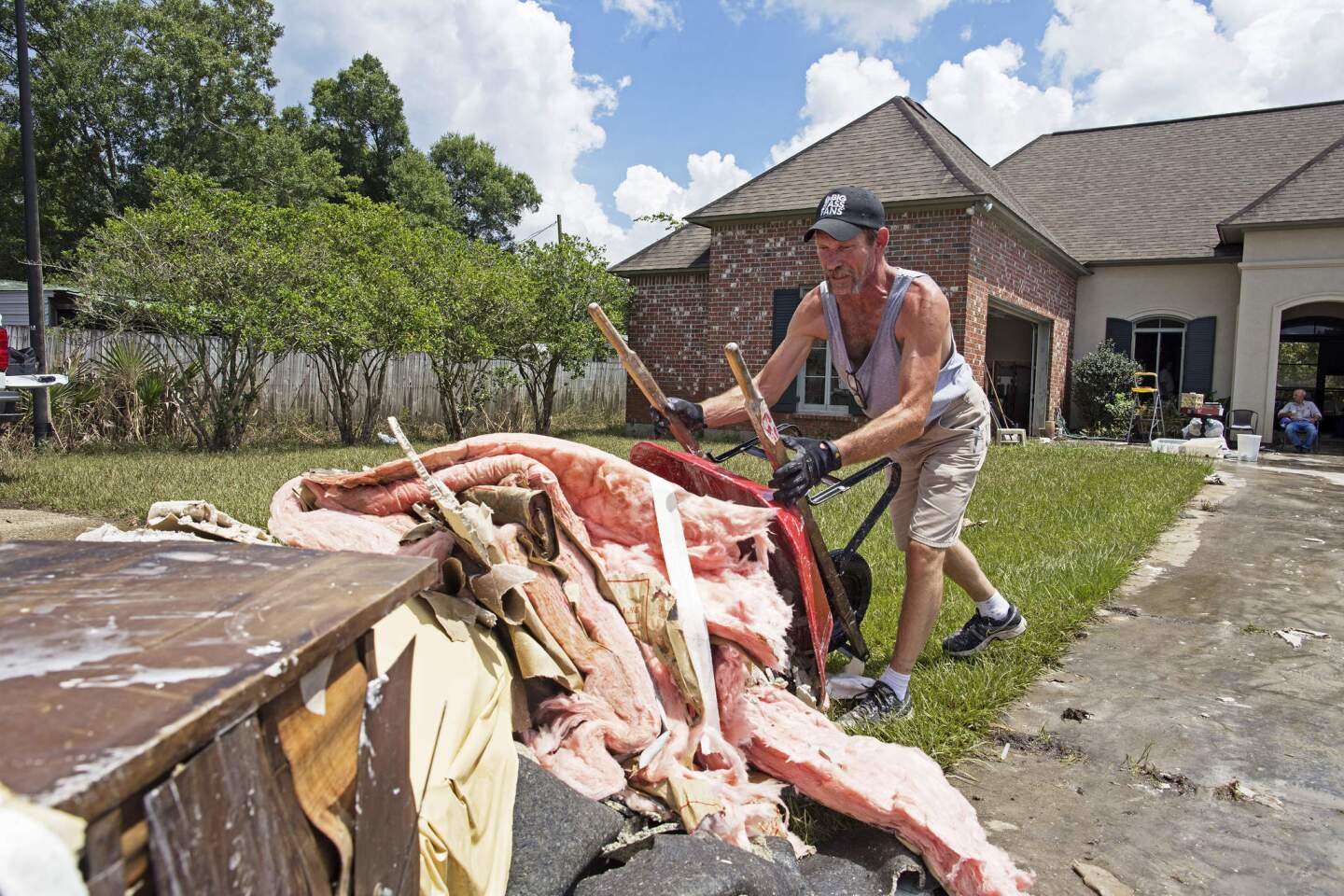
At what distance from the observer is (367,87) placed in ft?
119

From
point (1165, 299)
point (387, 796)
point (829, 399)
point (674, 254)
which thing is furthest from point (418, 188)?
point (387, 796)

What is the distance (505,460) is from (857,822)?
1.38 m

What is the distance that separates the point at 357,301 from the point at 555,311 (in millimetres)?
3859

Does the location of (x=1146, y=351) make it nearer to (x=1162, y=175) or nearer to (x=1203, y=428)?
(x=1203, y=428)

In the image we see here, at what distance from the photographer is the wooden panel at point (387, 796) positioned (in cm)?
121

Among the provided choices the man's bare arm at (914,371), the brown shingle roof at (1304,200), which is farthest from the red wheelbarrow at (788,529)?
the brown shingle roof at (1304,200)

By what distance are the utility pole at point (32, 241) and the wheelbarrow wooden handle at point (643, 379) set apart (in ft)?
32.0

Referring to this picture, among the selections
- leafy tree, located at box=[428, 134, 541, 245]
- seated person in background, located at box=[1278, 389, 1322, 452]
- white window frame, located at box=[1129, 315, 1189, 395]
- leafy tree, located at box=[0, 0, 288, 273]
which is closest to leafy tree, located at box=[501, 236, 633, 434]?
white window frame, located at box=[1129, 315, 1189, 395]

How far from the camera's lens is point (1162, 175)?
1944 centimetres

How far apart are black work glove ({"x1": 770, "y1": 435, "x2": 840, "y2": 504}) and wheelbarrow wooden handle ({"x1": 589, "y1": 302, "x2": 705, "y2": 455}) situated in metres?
0.49

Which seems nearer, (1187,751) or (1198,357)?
(1187,751)

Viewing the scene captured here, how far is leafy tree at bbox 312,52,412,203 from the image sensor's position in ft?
118

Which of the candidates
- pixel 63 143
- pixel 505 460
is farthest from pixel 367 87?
pixel 505 460

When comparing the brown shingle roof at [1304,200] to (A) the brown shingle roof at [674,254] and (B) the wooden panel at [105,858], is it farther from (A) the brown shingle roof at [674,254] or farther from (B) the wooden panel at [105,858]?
(B) the wooden panel at [105,858]
